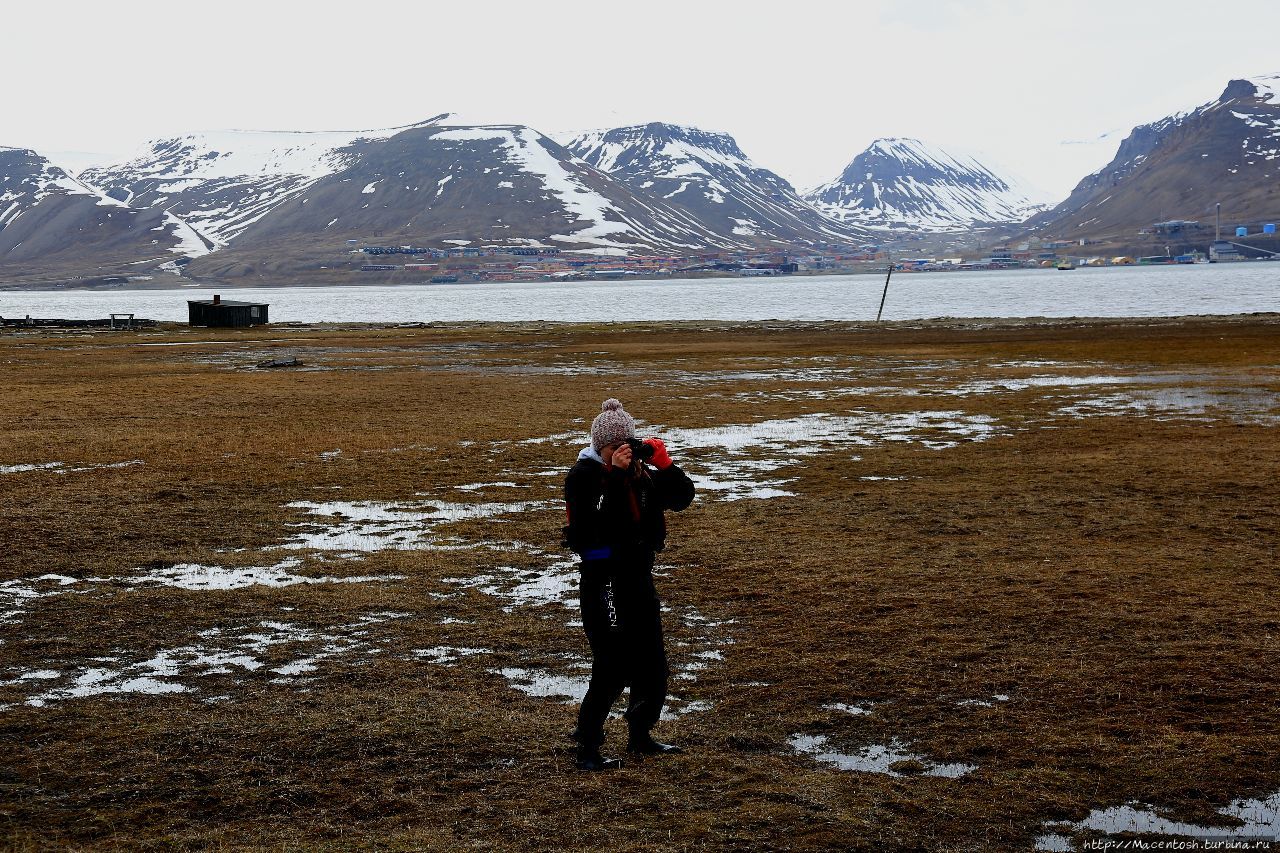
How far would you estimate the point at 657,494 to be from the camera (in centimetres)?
854

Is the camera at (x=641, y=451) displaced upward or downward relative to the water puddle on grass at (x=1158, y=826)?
upward

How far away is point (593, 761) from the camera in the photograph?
27.9 feet

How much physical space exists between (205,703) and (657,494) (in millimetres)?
4206

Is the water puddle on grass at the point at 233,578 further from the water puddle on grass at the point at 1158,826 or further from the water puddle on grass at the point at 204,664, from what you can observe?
the water puddle on grass at the point at 1158,826

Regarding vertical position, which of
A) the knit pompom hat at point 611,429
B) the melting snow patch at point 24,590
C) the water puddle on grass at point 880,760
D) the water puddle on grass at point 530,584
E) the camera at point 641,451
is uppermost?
the knit pompom hat at point 611,429

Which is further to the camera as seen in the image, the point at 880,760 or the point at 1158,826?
the point at 880,760

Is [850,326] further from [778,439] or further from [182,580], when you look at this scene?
[182,580]

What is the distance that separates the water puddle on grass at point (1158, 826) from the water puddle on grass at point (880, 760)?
95cm

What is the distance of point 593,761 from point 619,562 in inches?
52.5

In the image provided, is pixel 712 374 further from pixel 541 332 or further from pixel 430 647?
Result: pixel 541 332

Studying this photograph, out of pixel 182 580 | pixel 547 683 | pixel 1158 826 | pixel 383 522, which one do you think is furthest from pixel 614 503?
pixel 383 522

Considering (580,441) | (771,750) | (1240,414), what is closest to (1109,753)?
(771,750)

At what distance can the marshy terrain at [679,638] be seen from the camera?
789 centimetres

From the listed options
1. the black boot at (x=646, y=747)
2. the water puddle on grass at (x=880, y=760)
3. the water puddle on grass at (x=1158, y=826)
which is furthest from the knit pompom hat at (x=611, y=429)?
the water puddle on grass at (x=1158, y=826)
